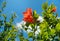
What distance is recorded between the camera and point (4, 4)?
975cm

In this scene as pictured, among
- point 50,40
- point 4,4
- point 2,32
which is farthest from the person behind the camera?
point 4,4

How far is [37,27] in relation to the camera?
296 centimetres

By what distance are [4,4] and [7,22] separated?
3.77 ft

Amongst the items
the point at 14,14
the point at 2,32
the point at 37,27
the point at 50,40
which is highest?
the point at 14,14

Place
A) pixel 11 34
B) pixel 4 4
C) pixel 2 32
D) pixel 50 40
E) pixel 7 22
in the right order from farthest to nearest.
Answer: pixel 4 4 < pixel 7 22 < pixel 2 32 < pixel 11 34 < pixel 50 40

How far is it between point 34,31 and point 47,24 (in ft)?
0.72

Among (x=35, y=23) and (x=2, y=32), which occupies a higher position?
(x=2, y=32)

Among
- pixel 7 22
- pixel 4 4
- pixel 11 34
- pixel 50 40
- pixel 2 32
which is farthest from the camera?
pixel 4 4

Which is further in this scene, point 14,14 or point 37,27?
point 14,14

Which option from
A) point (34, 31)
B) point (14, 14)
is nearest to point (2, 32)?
point (14, 14)

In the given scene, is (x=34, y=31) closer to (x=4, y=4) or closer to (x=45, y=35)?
(x=45, y=35)

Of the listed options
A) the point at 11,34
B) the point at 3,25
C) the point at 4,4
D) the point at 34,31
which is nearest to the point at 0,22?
the point at 3,25

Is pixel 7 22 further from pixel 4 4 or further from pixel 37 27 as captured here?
pixel 37 27

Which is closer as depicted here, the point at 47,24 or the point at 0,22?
the point at 47,24
